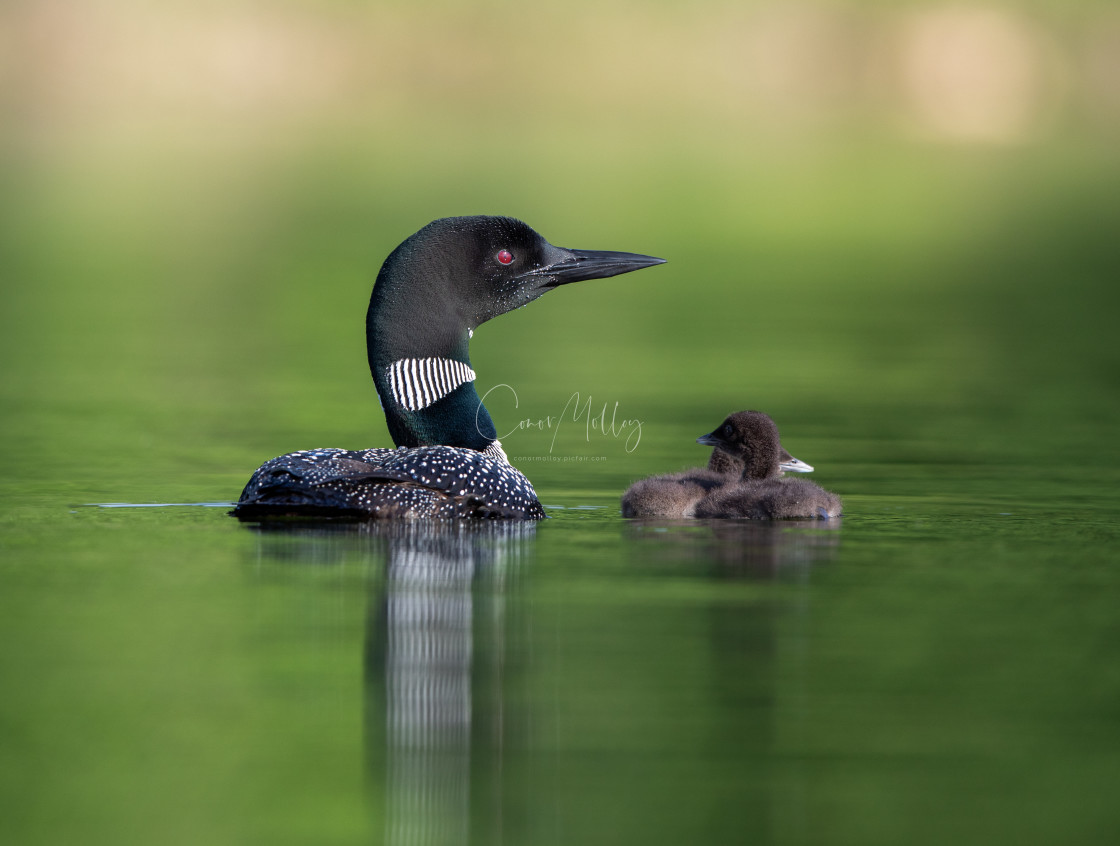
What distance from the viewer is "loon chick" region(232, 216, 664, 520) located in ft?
24.5

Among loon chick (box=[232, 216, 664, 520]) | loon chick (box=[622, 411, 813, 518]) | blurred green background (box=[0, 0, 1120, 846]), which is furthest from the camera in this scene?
loon chick (box=[622, 411, 813, 518])

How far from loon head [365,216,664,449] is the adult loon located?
2.51ft

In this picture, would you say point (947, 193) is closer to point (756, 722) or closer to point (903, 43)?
point (903, 43)

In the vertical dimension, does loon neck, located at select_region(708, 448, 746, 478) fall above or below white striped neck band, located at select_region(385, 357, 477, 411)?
below

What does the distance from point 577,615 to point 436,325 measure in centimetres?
257

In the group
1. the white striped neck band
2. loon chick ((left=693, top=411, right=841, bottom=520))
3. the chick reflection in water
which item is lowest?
the chick reflection in water

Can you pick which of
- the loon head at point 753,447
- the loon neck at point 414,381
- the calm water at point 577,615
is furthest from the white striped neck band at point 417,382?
the loon head at point 753,447

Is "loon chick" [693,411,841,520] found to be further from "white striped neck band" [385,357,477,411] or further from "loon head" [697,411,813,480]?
"white striped neck band" [385,357,477,411]

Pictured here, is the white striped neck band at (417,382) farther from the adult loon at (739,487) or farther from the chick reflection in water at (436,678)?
the chick reflection in water at (436,678)

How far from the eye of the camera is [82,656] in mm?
5508

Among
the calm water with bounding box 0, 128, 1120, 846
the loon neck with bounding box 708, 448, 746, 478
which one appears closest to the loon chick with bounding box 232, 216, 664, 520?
the calm water with bounding box 0, 128, 1120, 846

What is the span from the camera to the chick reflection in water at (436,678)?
4.47 meters

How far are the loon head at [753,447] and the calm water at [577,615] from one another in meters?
0.39

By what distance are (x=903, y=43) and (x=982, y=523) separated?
4584 cm
